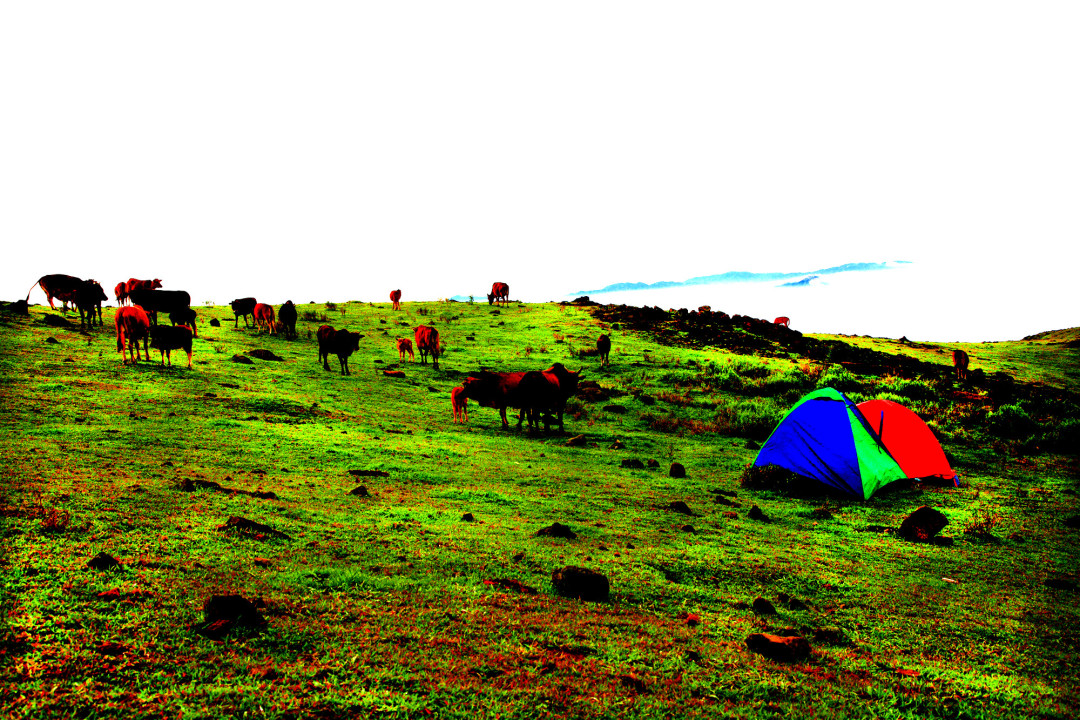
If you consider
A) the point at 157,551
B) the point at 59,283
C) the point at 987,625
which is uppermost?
the point at 59,283

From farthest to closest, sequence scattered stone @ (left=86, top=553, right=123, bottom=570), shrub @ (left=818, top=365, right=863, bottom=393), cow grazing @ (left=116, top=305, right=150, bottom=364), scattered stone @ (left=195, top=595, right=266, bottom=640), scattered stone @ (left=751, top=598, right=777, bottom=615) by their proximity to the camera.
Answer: shrub @ (left=818, top=365, right=863, bottom=393), cow grazing @ (left=116, top=305, right=150, bottom=364), scattered stone @ (left=751, top=598, right=777, bottom=615), scattered stone @ (left=86, top=553, right=123, bottom=570), scattered stone @ (left=195, top=595, right=266, bottom=640)

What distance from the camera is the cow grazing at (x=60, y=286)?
25.7 m

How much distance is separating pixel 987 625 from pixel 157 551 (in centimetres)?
1030

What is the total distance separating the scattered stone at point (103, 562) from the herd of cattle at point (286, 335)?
43.6ft

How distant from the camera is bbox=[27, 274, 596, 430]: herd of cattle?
19.1 m

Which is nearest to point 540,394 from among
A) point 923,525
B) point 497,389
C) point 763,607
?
point 497,389

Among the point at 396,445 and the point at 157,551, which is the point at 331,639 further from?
the point at 396,445

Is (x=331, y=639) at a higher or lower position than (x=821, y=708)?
higher

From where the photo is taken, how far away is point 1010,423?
20.5 m

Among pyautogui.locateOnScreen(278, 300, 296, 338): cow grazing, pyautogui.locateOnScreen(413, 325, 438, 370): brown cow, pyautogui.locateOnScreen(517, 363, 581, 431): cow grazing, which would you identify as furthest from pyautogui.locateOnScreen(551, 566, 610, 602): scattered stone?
pyautogui.locateOnScreen(278, 300, 296, 338): cow grazing

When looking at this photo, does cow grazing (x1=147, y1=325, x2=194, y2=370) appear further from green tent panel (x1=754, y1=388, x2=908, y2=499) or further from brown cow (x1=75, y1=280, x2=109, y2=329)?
green tent panel (x1=754, y1=388, x2=908, y2=499)

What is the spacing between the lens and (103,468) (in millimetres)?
9414

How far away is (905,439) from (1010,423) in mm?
9792

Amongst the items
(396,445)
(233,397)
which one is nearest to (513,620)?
(396,445)
